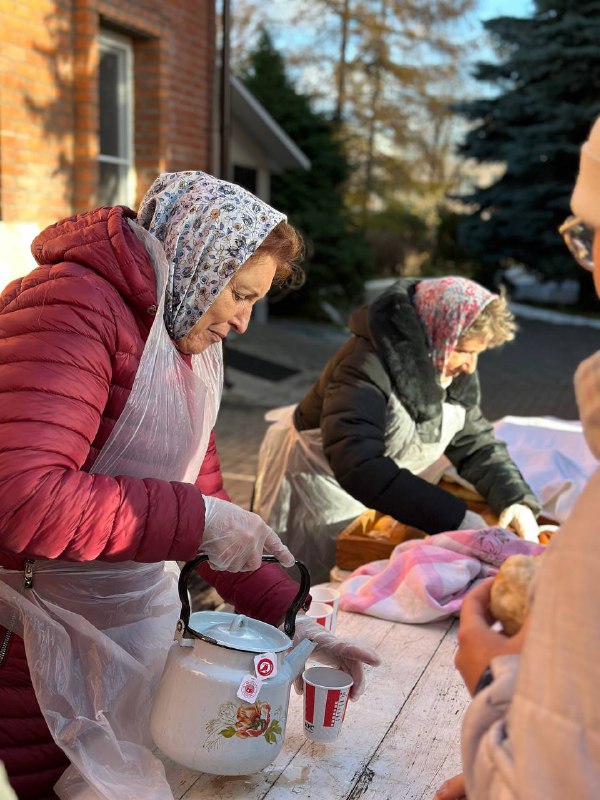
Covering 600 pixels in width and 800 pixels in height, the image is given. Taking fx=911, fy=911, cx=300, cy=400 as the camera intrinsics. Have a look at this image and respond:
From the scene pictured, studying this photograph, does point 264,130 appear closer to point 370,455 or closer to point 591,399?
point 370,455

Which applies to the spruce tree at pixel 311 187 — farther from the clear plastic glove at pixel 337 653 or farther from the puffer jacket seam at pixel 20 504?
the puffer jacket seam at pixel 20 504

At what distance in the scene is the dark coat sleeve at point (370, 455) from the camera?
10.0 feet

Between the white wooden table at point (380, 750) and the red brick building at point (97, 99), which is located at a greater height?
the red brick building at point (97, 99)

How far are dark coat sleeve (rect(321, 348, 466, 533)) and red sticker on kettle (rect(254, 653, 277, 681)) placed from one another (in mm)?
1545

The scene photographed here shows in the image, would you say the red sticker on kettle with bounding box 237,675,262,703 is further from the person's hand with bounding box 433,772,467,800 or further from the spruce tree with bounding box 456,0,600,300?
the spruce tree with bounding box 456,0,600,300

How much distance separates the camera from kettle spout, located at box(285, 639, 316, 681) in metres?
1.62

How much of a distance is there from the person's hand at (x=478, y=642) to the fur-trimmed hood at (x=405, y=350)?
2247mm

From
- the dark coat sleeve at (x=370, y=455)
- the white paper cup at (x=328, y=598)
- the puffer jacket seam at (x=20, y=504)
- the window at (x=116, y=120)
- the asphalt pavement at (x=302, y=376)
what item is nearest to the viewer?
the puffer jacket seam at (x=20, y=504)

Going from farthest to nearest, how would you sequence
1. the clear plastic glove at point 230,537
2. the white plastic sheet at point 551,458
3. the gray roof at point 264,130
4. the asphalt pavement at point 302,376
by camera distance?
the gray roof at point 264,130
the asphalt pavement at point 302,376
the white plastic sheet at point 551,458
the clear plastic glove at point 230,537

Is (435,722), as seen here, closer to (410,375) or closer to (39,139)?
(410,375)

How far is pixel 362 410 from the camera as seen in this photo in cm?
322

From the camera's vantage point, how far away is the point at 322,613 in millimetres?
2273

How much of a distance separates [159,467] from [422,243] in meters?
22.7

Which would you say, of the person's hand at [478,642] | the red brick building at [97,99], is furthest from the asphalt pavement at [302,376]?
the person's hand at [478,642]
